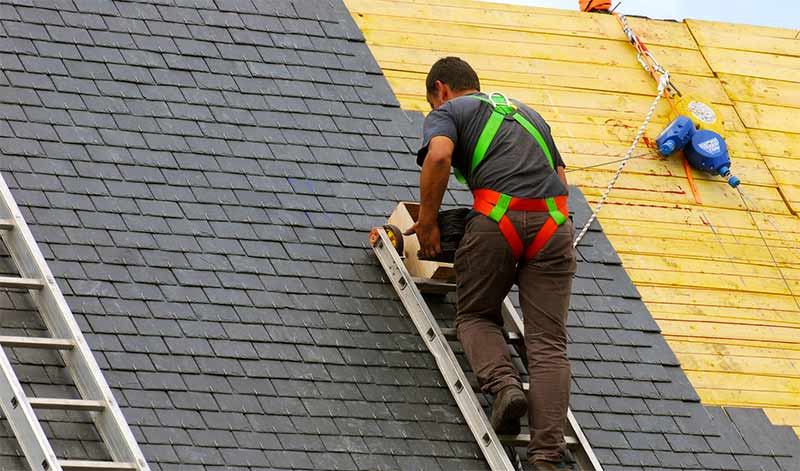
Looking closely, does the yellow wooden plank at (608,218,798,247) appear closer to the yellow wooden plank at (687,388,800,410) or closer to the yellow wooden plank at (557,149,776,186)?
the yellow wooden plank at (557,149,776,186)

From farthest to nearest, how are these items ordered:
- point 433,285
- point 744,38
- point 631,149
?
point 744,38, point 631,149, point 433,285

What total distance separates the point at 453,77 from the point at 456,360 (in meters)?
1.35

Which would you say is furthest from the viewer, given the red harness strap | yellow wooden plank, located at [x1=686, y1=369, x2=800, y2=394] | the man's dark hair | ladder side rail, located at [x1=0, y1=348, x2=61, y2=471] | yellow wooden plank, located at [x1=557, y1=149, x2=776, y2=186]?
yellow wooden plank, located at [x1=557, y1=149, x2=776, y2=186]

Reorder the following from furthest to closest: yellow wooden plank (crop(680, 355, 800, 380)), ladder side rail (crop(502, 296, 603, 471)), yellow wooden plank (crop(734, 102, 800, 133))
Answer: yellow wooden plank (crop(734, 102, 800, 133)), yellow wooden plank (crop(680, 355, 800, 380)), ladder side rail (crop(502, 296, 603, 471))

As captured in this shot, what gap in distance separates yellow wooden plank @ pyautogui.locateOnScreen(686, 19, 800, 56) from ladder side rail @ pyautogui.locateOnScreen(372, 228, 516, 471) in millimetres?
3699

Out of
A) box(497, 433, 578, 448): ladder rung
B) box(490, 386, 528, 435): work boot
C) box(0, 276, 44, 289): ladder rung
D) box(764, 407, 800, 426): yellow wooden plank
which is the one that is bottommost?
box(764, 407, 800, 426): yellow wooden plank

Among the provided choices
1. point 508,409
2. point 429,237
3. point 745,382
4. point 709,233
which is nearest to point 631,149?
point 709,233

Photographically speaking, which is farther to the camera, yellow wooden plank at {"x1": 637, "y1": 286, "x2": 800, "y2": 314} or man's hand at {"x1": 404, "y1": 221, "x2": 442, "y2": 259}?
yellow wooden plank at {"x1": 637, "y1": 286, "x2": 800, "y2": 314}

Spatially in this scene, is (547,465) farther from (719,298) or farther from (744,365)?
(719,298)

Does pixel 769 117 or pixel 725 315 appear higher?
pixel 769 117

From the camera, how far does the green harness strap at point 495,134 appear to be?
301 inches

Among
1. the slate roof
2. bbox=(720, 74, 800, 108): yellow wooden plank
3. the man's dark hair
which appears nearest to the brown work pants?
the slate roof

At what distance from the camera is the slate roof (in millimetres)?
7234

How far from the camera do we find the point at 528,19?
10594 mm
